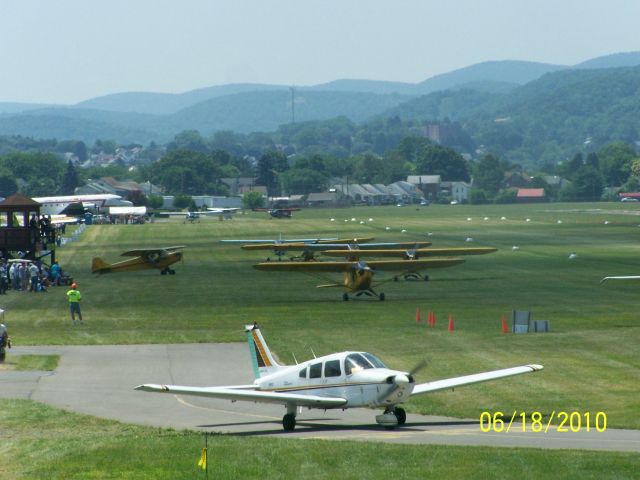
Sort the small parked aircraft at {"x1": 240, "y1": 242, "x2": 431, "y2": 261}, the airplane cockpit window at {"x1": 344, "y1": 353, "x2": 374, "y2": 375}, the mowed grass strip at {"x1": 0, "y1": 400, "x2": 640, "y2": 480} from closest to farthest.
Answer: the mowed grass strip at {"x1": 0, "y1": 400, "x2": 640, "y2": 480} < the airplane cockpit window at {"x1": 344, "y1": 353, "x2": 374, "y2": 375} < the small parked aircraft at {"x1": 240, "y1": 242, "x2": 431, "y2": 261}

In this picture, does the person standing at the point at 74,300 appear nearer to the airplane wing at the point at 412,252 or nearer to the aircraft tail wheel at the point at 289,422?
the airplane wing at the point at 412,252

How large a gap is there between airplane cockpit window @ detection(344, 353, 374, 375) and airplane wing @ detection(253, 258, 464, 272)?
26.1 m

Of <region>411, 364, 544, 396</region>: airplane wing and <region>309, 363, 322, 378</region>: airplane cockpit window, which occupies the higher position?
<region>309, 363, 322, 378</region>: airplane cockpit window

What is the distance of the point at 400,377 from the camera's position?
2269 cm

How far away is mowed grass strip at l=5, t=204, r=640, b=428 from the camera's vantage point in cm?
2859

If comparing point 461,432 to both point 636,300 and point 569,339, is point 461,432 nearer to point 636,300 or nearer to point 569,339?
point 569,339

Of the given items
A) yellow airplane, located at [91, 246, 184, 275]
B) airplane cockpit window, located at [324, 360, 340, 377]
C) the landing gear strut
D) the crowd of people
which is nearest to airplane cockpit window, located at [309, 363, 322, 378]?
airplane cockpit window, located at [324, 360, 340, 377]

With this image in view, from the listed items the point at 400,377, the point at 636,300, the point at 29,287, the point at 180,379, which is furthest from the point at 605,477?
the point at 29,287

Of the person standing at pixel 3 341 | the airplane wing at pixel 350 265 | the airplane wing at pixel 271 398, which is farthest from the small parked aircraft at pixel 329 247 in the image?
the airplane wing at pixel 271 398

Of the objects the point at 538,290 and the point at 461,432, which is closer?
the point at 461,432

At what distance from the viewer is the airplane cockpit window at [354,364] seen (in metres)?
23.5

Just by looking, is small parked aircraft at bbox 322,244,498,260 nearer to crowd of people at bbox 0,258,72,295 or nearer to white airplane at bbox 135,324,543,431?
crowd of people at bbox 0,258,72,295

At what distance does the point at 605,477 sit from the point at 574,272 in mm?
46958

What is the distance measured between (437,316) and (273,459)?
2439 centimetres
